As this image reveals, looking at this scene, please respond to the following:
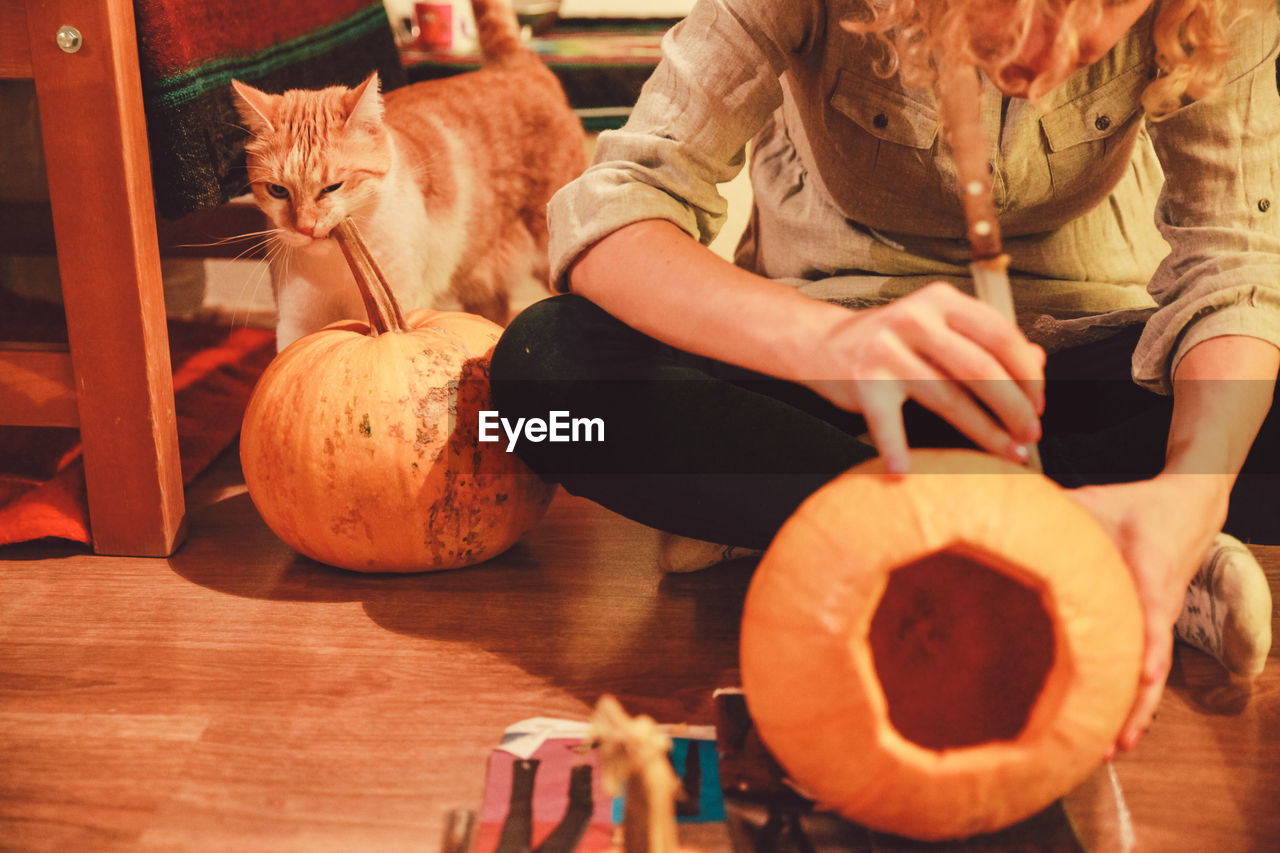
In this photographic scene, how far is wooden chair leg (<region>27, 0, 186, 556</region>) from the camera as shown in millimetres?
1120

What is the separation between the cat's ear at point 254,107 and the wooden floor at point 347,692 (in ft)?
1.89

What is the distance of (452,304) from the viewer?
1838 mm

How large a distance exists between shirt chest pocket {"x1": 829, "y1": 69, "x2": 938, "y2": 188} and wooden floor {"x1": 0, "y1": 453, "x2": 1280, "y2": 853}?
0.53m

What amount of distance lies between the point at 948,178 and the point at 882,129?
10 centimetres

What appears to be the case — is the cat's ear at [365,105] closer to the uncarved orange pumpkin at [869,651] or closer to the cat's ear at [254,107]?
the cat's ear at [254,107]

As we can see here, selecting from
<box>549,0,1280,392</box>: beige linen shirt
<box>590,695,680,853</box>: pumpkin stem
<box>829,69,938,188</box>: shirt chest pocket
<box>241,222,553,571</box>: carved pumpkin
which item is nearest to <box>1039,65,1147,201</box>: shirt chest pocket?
<box>549,0,1280,392</box>: beige linen shirt

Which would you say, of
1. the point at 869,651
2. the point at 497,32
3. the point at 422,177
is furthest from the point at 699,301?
the point at 497,32

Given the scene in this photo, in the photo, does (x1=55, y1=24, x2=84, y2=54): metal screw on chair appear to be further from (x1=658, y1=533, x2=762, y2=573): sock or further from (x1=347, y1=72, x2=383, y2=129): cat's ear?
(x1=658, y1=533, x2=762, y2=573): sock

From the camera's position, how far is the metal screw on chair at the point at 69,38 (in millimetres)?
1104

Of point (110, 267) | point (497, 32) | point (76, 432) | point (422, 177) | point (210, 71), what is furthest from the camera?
point (497, 32)

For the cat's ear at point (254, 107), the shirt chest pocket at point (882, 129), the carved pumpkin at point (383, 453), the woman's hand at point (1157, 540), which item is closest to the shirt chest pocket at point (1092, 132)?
the shirt chest pocket at point (882, 129)

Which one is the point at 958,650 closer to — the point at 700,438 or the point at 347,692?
the point at 700,438

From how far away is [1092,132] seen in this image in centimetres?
108

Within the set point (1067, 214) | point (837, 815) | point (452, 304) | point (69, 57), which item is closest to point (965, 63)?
point (1067, 214)
